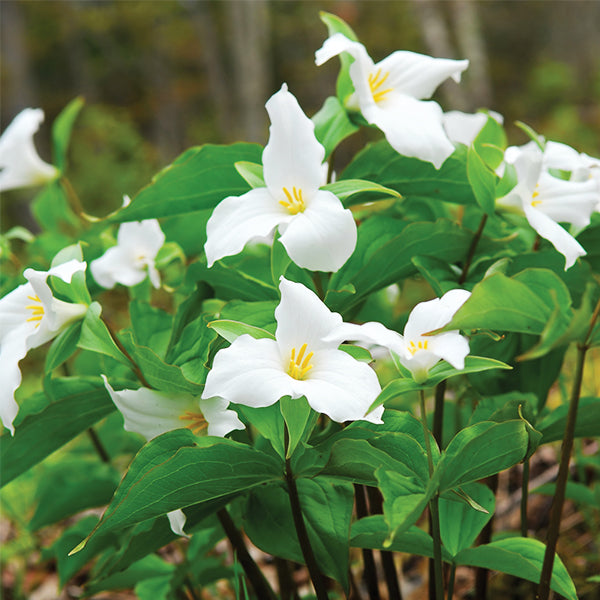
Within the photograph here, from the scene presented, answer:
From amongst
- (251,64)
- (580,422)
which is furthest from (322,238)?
(251,64)

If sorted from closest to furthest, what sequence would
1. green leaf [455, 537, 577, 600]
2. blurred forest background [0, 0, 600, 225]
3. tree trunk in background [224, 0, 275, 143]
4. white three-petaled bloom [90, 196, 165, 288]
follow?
green leaf [455, 537, 577, 600], white three-petaled bloom [90, 196, 165, 288], tree trunk in background [224, 0, 275, 143], blurred forest background [0, 0, 600, 225]

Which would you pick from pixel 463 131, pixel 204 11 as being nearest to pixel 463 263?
pixel 463 131

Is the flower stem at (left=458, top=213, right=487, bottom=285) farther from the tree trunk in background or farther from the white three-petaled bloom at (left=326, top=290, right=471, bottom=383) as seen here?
the tree trunk in background

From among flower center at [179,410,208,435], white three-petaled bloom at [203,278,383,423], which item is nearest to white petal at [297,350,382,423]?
white three-petaled bloom at [203,278,383,423]

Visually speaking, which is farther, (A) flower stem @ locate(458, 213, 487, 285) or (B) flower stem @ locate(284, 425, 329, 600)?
(A) flower stem @ locate(458, 213, 487, 285)

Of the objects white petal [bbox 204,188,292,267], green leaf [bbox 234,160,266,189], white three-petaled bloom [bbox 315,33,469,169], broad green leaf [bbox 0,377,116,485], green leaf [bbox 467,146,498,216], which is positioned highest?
white three-petaled bloom [bbox 315,33,469,169]

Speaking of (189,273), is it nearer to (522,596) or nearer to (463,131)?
(463,131)

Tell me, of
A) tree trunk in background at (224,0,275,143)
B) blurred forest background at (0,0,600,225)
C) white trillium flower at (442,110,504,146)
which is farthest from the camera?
blurred forest background at (0,0,600,225)
